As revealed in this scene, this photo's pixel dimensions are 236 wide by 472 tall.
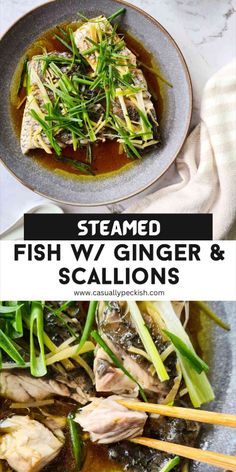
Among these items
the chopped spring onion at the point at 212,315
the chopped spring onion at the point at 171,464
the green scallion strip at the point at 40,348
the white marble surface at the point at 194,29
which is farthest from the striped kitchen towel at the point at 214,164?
the chopped spring onion at the point at 171,464

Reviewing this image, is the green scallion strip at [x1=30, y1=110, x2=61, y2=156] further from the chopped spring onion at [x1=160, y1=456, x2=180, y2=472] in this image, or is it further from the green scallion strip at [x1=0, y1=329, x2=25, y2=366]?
the chopped spring onion at [x1=160, y1=456, x2=180, y2=472]

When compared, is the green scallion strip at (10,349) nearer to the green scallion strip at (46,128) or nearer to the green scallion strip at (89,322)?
the green scallion strip at (89,322)

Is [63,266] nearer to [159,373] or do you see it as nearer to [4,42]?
[159,373]

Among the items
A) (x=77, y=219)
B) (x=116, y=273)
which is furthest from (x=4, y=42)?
(x=116, y=273)

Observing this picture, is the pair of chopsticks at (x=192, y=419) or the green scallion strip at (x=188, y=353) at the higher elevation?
the green scallion strip at (x=188, y=353)

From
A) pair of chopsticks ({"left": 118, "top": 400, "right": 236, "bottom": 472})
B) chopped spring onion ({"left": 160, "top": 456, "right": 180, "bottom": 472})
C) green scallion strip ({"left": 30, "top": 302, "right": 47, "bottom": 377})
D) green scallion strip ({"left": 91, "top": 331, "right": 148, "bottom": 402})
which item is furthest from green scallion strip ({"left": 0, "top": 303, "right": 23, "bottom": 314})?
chopped spring onion ({"left": 160, "top": 456, "right": 180, "bottom": 472})

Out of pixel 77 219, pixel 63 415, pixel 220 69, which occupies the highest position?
pixel 220 69

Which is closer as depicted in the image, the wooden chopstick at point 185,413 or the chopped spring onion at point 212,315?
the wooden chopstick at point 185,413
